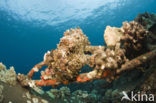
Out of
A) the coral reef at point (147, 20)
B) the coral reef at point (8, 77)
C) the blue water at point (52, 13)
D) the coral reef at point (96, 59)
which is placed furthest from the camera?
the blue water at point (52, 13)

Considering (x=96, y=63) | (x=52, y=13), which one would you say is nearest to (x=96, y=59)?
(x=96, y=63)

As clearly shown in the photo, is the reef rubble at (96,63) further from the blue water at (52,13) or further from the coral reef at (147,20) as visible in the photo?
the blue water at (52,13)

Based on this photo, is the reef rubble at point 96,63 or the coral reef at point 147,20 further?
the coral reef at point 147,20

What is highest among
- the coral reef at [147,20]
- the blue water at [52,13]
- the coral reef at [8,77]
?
the blue water at [52,13]

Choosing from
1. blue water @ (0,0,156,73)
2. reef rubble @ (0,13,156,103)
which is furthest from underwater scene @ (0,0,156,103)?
blue water @ (0,0,156,73)

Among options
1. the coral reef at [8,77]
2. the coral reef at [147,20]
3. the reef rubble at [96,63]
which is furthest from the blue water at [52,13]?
the coral reef at [147,20]

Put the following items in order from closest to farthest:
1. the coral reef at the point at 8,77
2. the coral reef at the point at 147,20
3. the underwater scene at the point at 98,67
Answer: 1. the underwater scene at the point at 98,67
2. the coral reef at the point at 8,77
3. the coral reef at the point at 147,20

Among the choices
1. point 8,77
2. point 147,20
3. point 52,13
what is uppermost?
point 52,13

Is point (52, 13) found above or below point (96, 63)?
above

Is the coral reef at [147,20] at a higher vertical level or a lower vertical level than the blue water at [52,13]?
lower

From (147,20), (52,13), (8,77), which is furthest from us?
(52,13)

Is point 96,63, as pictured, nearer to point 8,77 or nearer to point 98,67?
point 98,67

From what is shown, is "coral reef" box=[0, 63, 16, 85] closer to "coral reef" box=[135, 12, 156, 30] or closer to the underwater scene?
the underwater scene

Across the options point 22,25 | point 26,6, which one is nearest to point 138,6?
point 26,6
